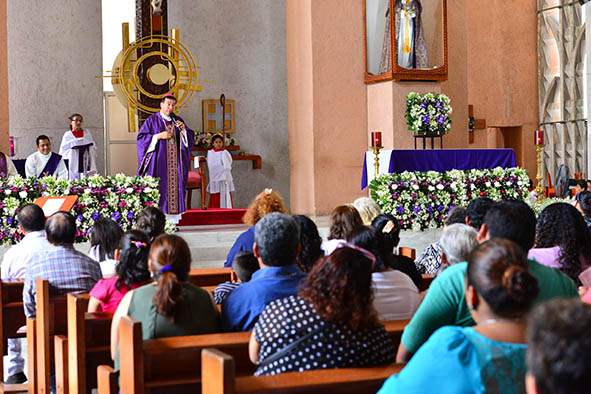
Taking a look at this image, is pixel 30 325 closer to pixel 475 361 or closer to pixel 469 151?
pixel 475 361

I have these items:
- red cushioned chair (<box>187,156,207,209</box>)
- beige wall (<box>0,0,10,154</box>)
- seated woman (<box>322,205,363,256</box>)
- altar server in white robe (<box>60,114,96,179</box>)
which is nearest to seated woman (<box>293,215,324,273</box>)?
seated woman (<box>322,205,363,256</box>)

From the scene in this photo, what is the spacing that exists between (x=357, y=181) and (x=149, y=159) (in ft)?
12.6

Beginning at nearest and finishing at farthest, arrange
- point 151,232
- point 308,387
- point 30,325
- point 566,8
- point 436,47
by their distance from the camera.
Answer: point 308,387, point 30,325, point 151,232, point 436,47, point 566,8

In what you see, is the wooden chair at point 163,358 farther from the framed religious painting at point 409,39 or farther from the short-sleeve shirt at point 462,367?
the framed religious painting at point 409,39

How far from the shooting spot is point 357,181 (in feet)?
42.1

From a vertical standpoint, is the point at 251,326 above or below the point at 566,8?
below

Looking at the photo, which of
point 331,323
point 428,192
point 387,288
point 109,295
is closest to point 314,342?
point 331,323

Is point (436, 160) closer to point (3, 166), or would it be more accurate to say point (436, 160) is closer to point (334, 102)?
point (334, 102)

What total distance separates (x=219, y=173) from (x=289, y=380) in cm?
1085

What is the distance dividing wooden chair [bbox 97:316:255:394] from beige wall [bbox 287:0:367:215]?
9820mm

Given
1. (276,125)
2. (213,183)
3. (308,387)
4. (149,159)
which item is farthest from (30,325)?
(276,125)

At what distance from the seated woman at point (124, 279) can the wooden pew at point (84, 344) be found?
12cm

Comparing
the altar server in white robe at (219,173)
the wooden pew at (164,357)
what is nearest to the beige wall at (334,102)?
the altar server in white robe at (219,173)

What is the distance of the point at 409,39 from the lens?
38.3 feet
